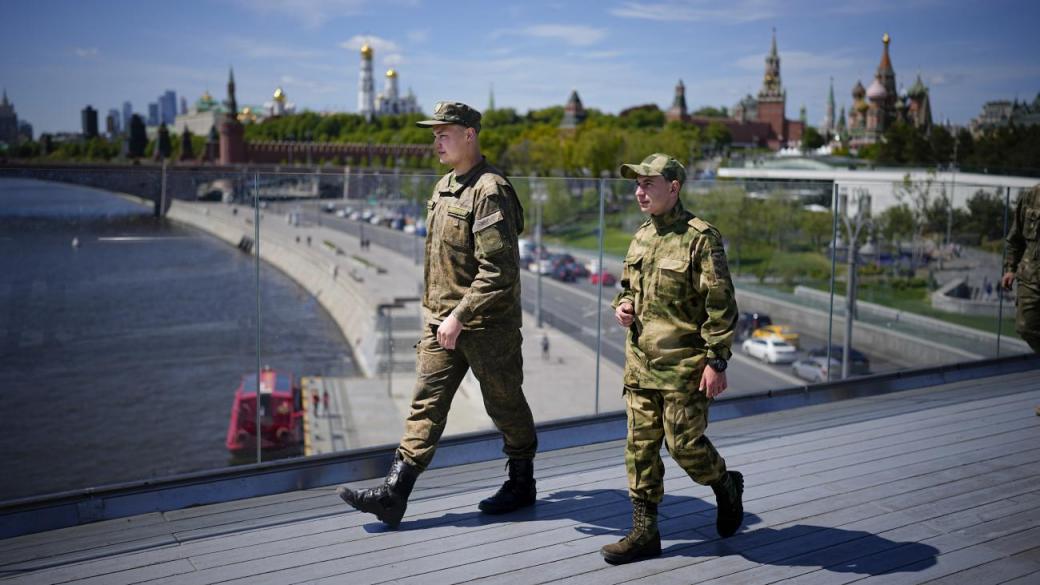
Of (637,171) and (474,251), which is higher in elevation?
(637,171)

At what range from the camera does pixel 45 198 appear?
183 inches

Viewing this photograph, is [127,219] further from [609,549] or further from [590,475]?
[609,549]

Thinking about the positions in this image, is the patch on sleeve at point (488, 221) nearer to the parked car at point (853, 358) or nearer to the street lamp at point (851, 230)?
the parked car at point (853, 358)

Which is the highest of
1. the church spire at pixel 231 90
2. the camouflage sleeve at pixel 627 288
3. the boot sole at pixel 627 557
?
the church spire at pixel 231 90

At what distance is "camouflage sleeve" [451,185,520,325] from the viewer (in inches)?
144

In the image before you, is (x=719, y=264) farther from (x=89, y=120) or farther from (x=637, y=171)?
(x=89, y=120)

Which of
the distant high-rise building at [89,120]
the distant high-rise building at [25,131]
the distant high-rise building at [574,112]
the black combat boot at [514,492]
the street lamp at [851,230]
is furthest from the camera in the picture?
the distant high-rise building at [89,120]

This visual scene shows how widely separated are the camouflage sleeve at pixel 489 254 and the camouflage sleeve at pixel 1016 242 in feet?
11.5

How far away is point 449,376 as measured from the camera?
12.6ft

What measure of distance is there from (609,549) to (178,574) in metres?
1.57

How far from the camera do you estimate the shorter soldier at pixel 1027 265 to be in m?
5.39

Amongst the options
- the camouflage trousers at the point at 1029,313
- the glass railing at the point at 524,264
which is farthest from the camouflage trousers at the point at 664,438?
the camouflage trousers at the point at 1029,313

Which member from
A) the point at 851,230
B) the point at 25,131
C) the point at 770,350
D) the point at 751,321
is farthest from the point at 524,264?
the point at 25,131

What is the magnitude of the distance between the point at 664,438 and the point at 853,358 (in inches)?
200
